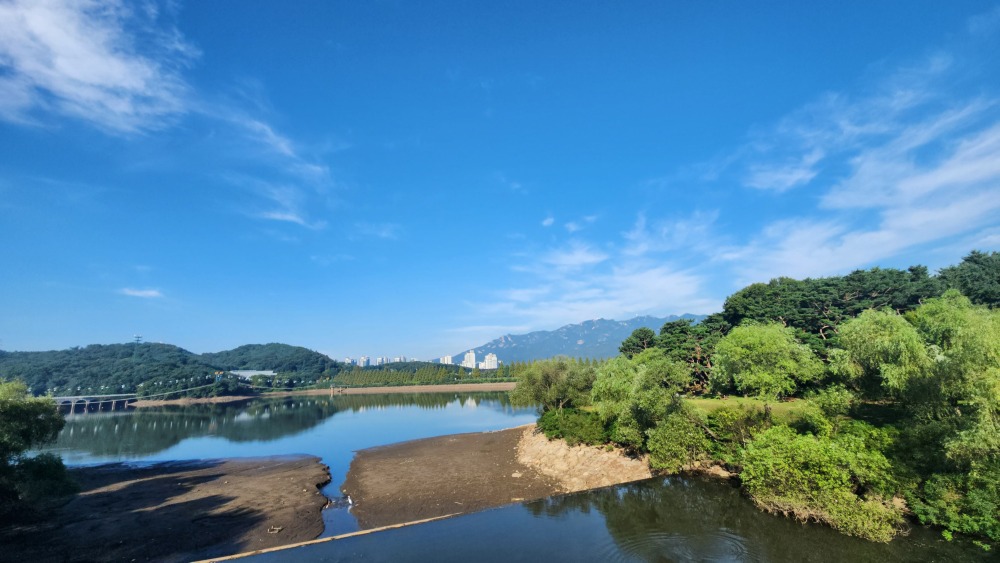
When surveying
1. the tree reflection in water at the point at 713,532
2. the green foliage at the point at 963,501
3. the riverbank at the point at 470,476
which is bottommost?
the tree reflection in water at the point at 713,532

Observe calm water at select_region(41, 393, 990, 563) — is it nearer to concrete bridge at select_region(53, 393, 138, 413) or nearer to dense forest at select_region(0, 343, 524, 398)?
dense forest at select_region(0, 343, 524, 398)

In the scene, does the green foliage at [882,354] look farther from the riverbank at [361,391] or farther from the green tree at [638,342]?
the riverbank at [361,391]

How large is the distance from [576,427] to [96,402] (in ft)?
579

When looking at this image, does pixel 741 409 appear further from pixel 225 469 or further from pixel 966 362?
pixel 225 469

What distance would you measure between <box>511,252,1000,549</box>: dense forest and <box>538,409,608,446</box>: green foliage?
13cm

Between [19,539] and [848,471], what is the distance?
43.3 meters

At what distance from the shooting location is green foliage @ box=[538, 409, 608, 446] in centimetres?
3706

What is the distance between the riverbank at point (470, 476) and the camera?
27.4 m

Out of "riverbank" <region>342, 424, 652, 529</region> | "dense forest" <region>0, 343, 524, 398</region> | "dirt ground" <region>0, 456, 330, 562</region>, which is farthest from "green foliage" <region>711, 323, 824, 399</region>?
"dense forest" <region>0, 343, 524, 398</region>

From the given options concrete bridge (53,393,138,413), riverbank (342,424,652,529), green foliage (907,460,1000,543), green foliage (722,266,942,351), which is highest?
green foliage (722,266,942,351)

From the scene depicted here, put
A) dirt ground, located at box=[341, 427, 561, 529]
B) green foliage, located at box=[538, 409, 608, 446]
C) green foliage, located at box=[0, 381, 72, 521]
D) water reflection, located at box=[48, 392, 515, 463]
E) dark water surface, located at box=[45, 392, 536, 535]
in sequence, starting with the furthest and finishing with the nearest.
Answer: water reflection, located at box=[48, 392, 515, 463] → dark water surface, located at box=[45, 392, 536, 535] → green foliage, located at box=[538, 409, 608, 446] → dirt ground, located at box=[341, 427, 561, 529] → green foliage, located at box=[0, 381, 72, 521]

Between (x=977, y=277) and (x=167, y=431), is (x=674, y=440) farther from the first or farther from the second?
(x=167, y=431)

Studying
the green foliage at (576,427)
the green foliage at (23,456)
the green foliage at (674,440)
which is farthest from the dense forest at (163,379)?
the green foliage at (23,456)

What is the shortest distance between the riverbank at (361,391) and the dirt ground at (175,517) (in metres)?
117
